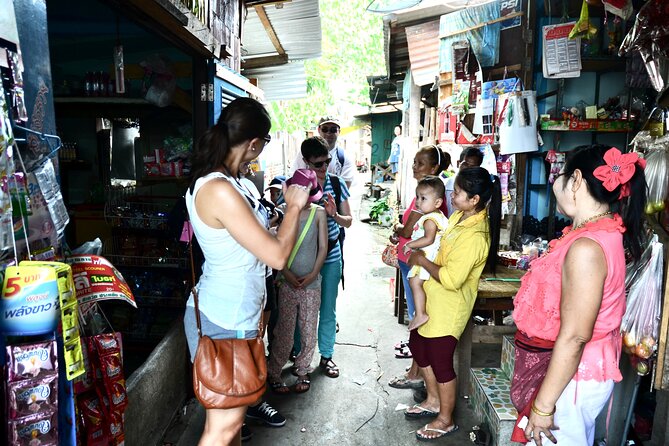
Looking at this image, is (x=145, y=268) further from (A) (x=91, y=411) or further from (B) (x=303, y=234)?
(A) (x=91, y=411)

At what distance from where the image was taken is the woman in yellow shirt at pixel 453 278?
2.91 metres

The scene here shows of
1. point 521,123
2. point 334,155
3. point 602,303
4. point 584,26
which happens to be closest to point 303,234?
point 334,155

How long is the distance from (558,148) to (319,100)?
11.2 m

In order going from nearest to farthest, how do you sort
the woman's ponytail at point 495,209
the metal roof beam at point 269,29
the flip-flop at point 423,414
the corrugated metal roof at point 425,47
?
the woman's ponytail at point 495,209 → the flip-flop at point 423,414 → the metal roof beam at point 269,29 → the corrugated metal roof at point 425,47

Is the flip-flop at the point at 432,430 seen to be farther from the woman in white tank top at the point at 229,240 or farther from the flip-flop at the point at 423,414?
the woman in white tank top at the point at 229,240

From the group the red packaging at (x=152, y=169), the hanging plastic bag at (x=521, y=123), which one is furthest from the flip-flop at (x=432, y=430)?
the hanging plastic bag at (x=521, y=123)

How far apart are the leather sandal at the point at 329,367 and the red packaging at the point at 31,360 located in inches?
115

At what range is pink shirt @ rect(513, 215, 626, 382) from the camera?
1.73m

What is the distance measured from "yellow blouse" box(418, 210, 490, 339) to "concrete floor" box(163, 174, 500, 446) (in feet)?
2.53

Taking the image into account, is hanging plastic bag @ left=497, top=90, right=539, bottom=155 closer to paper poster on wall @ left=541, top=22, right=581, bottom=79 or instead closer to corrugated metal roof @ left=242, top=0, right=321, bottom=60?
paper poster on wall @ left=541, top=22, right=581, bottom=79

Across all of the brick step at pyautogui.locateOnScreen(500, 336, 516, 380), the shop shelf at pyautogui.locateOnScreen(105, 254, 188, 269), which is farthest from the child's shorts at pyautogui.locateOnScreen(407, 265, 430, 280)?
the shop shelf at pyautogui.locateOnScreen(105, 254, 188, 269)

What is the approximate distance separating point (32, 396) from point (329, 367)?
297 centimetres

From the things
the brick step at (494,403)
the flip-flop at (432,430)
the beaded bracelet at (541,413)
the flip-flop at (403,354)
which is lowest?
the flip-flop at (432,430)

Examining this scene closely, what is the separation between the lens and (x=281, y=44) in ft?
22.6
